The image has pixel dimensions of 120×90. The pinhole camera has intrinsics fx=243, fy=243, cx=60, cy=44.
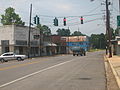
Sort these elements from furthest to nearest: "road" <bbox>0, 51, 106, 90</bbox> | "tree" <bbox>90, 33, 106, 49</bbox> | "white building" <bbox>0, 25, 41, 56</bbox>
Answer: "tree" <bbox>90, 33, 106, 49</bbox>, "white building" <bbox>0, 25, 41, 56</bbox>, "road" <bbox>0, 51, 106, 90</bbox>

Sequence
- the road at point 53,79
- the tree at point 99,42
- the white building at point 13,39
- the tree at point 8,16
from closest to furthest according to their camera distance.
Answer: the road at point 53,79, the white building at point 13,39, the tree at point 8,16, the tree at point 99,42

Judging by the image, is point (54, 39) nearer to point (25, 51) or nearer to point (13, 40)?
point (25, 51)

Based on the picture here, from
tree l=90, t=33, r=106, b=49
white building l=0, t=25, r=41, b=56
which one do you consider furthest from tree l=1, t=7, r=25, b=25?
tree l=90, t=33, r=106, b=49

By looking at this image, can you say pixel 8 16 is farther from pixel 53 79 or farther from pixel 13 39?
pixel 53 79

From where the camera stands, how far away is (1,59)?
41.0 m

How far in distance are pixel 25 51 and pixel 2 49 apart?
7813mm

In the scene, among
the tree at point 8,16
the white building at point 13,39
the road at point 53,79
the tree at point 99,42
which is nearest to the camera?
the road at point 53,79

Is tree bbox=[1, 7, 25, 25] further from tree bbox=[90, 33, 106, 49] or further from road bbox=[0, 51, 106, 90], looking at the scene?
tree bbox=[90, 33, 106, 49]

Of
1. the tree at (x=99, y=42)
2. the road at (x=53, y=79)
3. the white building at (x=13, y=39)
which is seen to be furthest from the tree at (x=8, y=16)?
the tree at (x=99, y=42)

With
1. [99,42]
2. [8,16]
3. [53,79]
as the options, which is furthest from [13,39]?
[99,42]

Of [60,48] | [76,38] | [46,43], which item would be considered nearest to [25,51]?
[46,43]

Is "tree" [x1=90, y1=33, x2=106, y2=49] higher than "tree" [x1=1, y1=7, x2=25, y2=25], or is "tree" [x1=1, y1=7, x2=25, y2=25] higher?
"tree" [x1=1, y1=7, x2=25, y2=25]

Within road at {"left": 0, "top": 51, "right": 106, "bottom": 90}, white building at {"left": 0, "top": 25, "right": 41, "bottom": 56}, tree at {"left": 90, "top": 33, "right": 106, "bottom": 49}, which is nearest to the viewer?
road at {"left": 0, "top": 51, "right": 106, "bottom": 90}

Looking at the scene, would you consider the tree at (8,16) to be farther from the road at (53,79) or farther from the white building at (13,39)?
the road at (53,79)
